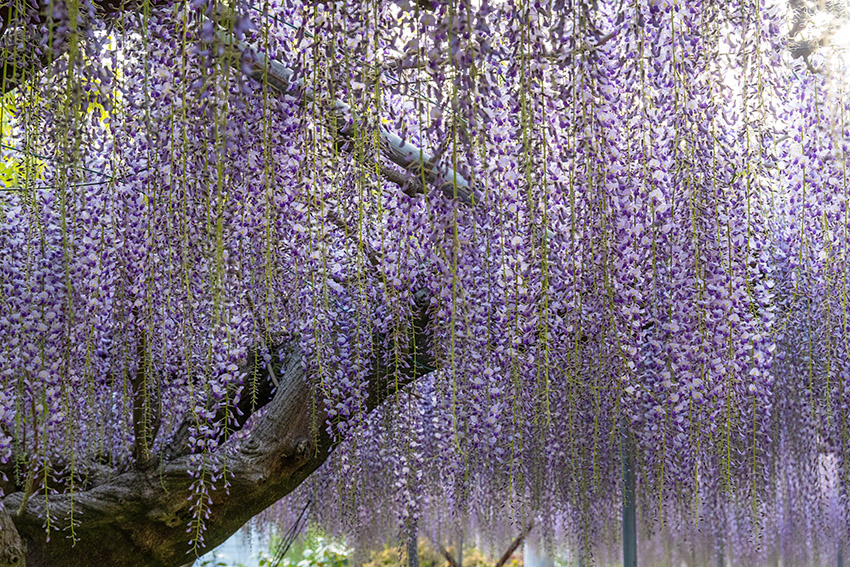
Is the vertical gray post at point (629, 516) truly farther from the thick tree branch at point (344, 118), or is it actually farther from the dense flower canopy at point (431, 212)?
the thick tree branch at point (344, 118)

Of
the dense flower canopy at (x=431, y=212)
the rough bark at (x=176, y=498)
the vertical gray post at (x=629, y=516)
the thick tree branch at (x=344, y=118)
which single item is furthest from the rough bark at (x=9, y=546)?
the vertical gray post at (x=629, y=516)

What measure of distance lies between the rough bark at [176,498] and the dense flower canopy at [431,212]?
126 mm

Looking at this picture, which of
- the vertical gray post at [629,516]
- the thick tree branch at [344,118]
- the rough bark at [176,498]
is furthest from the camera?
the vertical gray post at [629,516]

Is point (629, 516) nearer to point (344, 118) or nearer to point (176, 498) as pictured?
point (176, 498)

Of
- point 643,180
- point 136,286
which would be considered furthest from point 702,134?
point 136,286

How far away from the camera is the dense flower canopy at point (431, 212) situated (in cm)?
188

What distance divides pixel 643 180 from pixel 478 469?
2408 millimetres

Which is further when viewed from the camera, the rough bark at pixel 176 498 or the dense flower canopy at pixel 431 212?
the rough bark at pixel 176 498

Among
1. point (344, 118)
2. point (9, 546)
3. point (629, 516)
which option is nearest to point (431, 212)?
point (344, 118)

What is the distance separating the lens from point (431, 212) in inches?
75.7

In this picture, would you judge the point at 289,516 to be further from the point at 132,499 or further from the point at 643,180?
the point at 643,180

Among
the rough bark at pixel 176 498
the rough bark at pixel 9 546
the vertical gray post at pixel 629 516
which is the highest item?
the vertical gray post at pixel 629 516

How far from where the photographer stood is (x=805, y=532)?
6098 mm

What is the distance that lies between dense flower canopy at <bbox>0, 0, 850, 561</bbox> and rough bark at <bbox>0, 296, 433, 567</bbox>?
13cm
